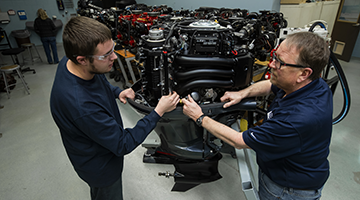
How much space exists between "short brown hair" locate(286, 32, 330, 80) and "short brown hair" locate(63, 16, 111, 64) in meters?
0.87

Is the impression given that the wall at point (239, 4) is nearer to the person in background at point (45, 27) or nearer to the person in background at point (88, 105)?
the person in background at point (45, 27)

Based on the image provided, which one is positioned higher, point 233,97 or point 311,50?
point 311,50

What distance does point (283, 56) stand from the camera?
908mm

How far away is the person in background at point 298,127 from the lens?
840mm

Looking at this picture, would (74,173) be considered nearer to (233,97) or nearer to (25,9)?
(233,97)

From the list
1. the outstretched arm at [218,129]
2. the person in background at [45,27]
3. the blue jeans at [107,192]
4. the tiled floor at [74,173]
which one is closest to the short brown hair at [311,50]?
the outstretched arm at [218,129]

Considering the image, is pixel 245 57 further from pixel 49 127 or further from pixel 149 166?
pixel 49 127

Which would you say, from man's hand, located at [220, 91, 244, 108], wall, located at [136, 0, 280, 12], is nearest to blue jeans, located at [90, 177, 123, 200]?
man's hand, located at [220, 91, 244, 108]

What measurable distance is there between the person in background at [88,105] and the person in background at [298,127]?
2.02ft

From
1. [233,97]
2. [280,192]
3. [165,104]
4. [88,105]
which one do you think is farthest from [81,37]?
[280,192]

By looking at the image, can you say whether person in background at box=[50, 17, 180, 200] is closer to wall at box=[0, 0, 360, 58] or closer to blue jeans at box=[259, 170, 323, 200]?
blue jeans at box=[259, 170, 323, 200]

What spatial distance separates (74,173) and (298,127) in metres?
2.18

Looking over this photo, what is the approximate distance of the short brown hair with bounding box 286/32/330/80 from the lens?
835mm

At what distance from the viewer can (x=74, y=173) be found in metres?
2.09
